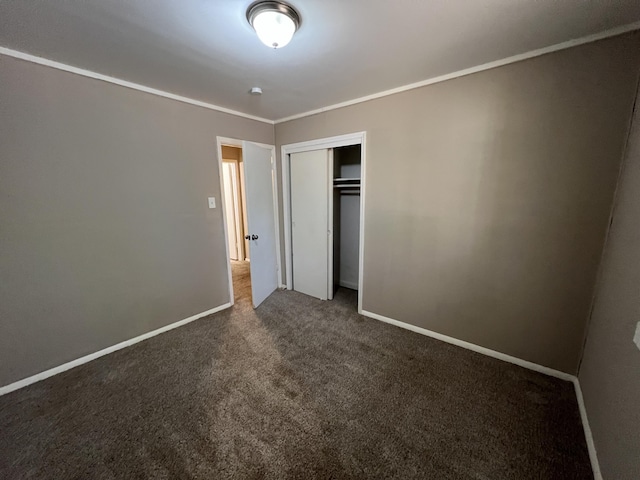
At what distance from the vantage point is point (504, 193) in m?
1.95

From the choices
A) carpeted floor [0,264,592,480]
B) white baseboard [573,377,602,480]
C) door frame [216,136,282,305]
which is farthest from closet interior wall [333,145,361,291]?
white baseboard [573,377,602,480]

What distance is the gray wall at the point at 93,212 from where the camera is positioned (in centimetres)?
176

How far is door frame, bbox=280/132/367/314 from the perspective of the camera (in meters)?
2.67

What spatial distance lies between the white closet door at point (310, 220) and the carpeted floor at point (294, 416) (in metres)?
1.15

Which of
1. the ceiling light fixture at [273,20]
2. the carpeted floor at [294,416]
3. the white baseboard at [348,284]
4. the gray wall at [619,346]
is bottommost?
the carpeted floor at [294,416]

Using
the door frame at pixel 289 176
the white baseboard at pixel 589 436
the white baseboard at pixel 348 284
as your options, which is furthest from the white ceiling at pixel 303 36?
the white baseboard at pixel 348 284

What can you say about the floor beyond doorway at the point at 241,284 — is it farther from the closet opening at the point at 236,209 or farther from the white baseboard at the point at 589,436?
the white baseboard at the point at 589,436

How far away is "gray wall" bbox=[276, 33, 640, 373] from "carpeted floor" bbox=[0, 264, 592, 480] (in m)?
0.41

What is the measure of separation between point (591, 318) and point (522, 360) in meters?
0.60

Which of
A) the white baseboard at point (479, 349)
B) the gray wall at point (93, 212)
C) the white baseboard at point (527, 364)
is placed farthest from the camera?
the white baseboard at point (479, 349)

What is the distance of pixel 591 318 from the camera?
171 cm

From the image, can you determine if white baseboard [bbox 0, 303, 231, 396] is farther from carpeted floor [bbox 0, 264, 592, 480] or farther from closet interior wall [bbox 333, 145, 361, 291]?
closet interior wall [bbox 333, 145, 361, 291]

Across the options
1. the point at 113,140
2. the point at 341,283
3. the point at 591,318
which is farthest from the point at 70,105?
the point at 591,318

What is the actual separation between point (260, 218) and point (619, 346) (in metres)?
3.12
